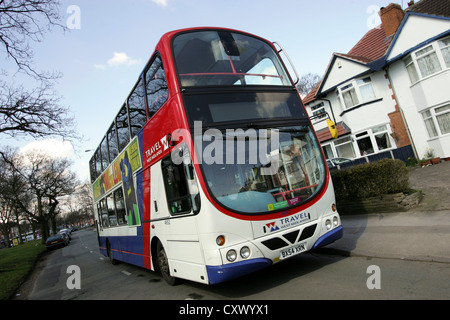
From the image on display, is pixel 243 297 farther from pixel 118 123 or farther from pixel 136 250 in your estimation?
pixel 118 123

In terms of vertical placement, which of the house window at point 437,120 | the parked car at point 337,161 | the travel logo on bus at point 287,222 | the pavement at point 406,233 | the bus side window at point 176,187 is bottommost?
the pavement at point 406,233

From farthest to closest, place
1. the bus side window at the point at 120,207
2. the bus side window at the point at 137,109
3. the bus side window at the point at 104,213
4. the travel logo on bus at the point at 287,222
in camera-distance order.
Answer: the bus side window at the point at 104,213, the bus side window at the point at 120,207, the bus side window at the point at 137,109, the travel logo on bus at the point at 287,222

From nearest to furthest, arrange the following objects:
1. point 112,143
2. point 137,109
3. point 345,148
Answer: point 137,109
point 112,143
point 345,148

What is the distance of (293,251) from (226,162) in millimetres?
1746

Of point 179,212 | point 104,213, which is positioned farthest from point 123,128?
point 104,213

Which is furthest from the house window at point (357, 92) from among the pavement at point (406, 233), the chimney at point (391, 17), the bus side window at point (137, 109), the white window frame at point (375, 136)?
the bus side window at point (137, 109)

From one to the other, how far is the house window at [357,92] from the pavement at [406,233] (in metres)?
10.5

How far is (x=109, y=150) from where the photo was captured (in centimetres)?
1020

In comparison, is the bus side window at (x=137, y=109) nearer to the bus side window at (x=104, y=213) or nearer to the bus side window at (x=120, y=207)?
the bus side window at (x=120, y=207)

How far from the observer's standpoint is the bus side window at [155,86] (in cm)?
548

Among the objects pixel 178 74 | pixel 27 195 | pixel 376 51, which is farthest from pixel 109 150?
pixel 27 195

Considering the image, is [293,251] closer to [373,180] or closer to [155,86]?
[155,86]

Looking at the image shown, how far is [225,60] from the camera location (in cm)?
561

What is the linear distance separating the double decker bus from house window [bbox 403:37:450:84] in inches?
504
